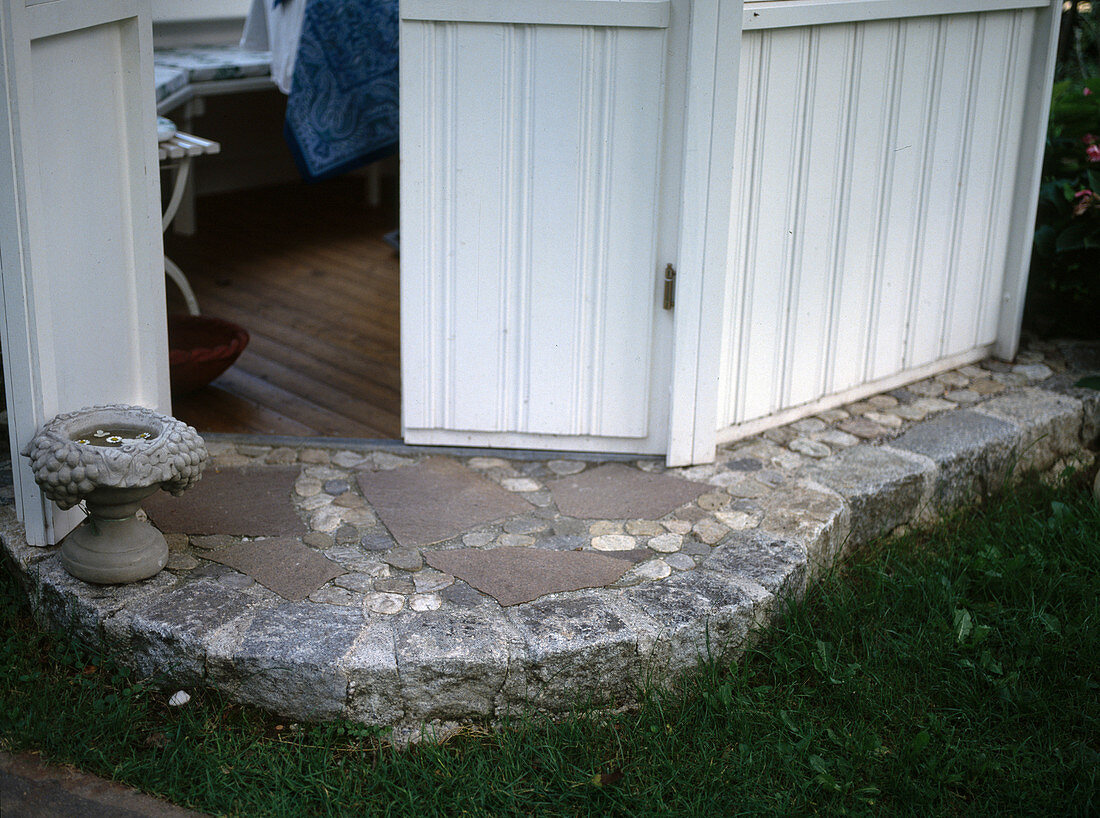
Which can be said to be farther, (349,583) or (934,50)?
(934,50)

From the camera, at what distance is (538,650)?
2.68m

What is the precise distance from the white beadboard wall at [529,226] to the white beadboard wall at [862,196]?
33 cm

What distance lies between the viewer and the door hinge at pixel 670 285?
3.50m

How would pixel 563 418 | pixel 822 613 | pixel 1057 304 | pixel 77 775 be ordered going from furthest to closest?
pixel 1057 304 < pixel 563 418 < pixel 822 613 < pixel 77 775

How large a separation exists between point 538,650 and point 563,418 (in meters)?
1.18

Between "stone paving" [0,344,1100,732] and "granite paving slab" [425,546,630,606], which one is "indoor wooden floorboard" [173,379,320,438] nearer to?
"stone paving" [0,344,1100,732]

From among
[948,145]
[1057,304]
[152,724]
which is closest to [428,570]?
[152,724]

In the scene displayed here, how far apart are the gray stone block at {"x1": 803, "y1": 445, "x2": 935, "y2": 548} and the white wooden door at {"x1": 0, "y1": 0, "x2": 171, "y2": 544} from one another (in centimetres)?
214

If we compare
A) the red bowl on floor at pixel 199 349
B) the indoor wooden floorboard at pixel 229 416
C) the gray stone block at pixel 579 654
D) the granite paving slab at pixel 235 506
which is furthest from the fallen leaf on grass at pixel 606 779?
the red bowl on floor at pixel 199 349

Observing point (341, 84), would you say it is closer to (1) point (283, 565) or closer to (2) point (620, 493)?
(2) point (620, 493)

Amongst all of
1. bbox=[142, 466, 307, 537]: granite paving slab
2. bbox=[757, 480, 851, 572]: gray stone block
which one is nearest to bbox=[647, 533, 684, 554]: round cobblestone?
bbox=[757, 480, 851, 572]: gray stone block

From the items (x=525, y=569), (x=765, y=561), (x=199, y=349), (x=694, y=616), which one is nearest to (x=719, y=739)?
(x=694, y=616)

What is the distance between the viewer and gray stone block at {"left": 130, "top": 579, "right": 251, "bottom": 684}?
2.67 m

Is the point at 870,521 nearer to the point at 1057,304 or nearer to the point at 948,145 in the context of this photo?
the point at 948,145
